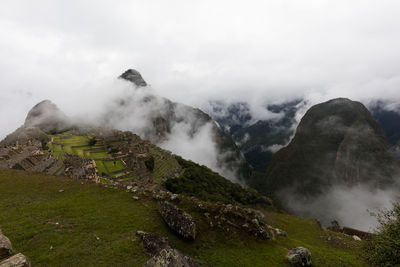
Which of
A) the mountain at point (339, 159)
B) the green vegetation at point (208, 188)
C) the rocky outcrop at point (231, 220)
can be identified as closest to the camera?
the rocky outcrop at point (231, 220)

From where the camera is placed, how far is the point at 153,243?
15031 millimetres

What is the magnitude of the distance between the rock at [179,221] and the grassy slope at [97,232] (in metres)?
0.72

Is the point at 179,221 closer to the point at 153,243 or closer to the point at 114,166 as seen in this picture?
the point at 153,243

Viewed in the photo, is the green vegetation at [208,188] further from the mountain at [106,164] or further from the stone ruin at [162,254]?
the stone ruin at [162,254]

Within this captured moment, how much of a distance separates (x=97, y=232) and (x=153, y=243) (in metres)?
6.03

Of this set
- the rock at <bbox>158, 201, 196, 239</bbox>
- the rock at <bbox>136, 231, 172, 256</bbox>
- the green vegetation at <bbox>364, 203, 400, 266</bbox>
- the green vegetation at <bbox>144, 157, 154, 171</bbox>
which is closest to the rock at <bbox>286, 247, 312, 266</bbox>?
the green vegetation at <bbox>364, 203, 400, 266</bbox>

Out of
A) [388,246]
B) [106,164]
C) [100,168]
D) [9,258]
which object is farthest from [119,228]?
[106,164]

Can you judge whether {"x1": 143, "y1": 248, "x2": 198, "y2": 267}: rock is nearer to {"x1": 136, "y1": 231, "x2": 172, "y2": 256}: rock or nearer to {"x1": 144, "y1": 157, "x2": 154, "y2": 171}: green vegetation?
{"x1": 136, "y1": 231, "x2": 172, "y2": 256}: rock

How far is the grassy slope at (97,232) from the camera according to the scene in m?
13.6

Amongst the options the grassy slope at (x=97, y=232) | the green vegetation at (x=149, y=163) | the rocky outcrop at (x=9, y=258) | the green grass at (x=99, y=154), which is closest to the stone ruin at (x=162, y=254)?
the grassy slope at (x=97, y=232)

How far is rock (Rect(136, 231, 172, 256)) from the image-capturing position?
1457 centimetres

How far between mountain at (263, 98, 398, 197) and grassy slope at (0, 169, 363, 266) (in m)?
172

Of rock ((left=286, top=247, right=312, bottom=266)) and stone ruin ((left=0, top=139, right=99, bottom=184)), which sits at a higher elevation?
rock ((left=286, top=247, right=312, bottom=266))

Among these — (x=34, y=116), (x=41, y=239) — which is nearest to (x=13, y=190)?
(x=41, y=239)
